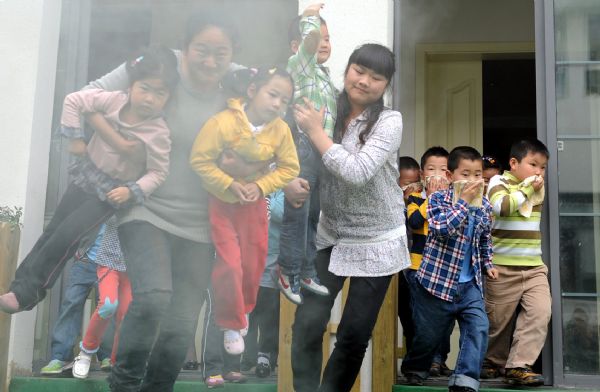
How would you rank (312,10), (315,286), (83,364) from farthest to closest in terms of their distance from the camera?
(83,364) < (312,10) < (315,286)

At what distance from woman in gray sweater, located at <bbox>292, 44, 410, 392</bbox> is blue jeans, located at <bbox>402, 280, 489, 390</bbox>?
580mm

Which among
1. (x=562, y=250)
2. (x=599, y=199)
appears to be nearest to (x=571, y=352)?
(x=562, y=250)

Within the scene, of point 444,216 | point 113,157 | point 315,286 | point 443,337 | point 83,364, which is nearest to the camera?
point 113,157

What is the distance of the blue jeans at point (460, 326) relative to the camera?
352 centimetres

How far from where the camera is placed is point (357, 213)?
10.3 feet

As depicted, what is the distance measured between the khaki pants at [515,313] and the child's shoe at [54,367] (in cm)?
188

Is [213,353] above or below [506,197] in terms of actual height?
below

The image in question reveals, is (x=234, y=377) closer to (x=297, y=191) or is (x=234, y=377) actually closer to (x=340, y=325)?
(x=340, y=325)

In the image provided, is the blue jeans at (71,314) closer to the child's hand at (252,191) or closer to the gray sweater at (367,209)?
the child's hand at (252,191)

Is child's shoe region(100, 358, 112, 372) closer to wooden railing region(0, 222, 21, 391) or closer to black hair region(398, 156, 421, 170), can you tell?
wooden railing region(0, 222, 21, 391)

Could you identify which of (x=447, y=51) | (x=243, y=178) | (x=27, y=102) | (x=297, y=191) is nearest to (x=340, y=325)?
(x=297, y=191)

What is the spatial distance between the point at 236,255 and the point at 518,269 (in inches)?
58.7

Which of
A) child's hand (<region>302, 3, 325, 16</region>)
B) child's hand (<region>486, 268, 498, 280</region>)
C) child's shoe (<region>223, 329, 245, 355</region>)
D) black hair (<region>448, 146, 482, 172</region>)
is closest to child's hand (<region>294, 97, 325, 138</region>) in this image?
child's hand (<region>302, 3, 325, 16</region>)

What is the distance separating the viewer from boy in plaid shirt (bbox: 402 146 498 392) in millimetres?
3596
